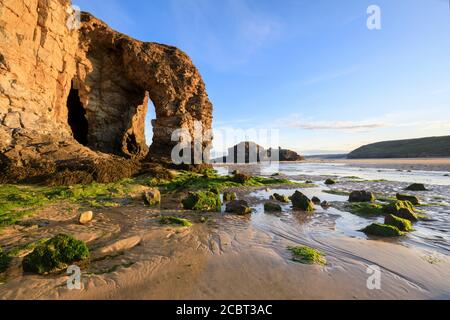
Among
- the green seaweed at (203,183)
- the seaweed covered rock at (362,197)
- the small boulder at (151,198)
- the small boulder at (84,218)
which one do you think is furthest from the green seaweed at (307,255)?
the green seaweed at (203,183)

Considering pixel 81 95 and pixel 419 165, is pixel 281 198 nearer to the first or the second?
pixel 81 95

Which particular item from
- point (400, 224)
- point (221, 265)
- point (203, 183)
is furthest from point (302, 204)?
point (203, 183)

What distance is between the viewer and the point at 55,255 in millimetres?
4176

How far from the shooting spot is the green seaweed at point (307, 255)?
15.9ft

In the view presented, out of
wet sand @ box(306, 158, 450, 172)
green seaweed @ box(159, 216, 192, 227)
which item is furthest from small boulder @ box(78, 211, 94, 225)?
wet sand @ box(306, 158, 450, 172)

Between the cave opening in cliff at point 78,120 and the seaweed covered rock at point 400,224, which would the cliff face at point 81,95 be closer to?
the cave opening in cliff at point 78,120

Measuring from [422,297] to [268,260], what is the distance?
2.53 m

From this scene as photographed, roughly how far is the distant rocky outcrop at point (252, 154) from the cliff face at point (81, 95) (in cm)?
5494

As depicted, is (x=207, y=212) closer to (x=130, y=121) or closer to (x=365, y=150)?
(x=130, y=121)

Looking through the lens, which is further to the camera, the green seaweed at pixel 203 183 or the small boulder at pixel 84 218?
the green seaweed at pixel 203 183

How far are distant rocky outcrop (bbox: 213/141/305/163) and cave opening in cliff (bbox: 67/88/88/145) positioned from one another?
5908 centimetres

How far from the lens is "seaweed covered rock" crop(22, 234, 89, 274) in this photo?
4.05 m

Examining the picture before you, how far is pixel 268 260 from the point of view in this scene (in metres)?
4.87
